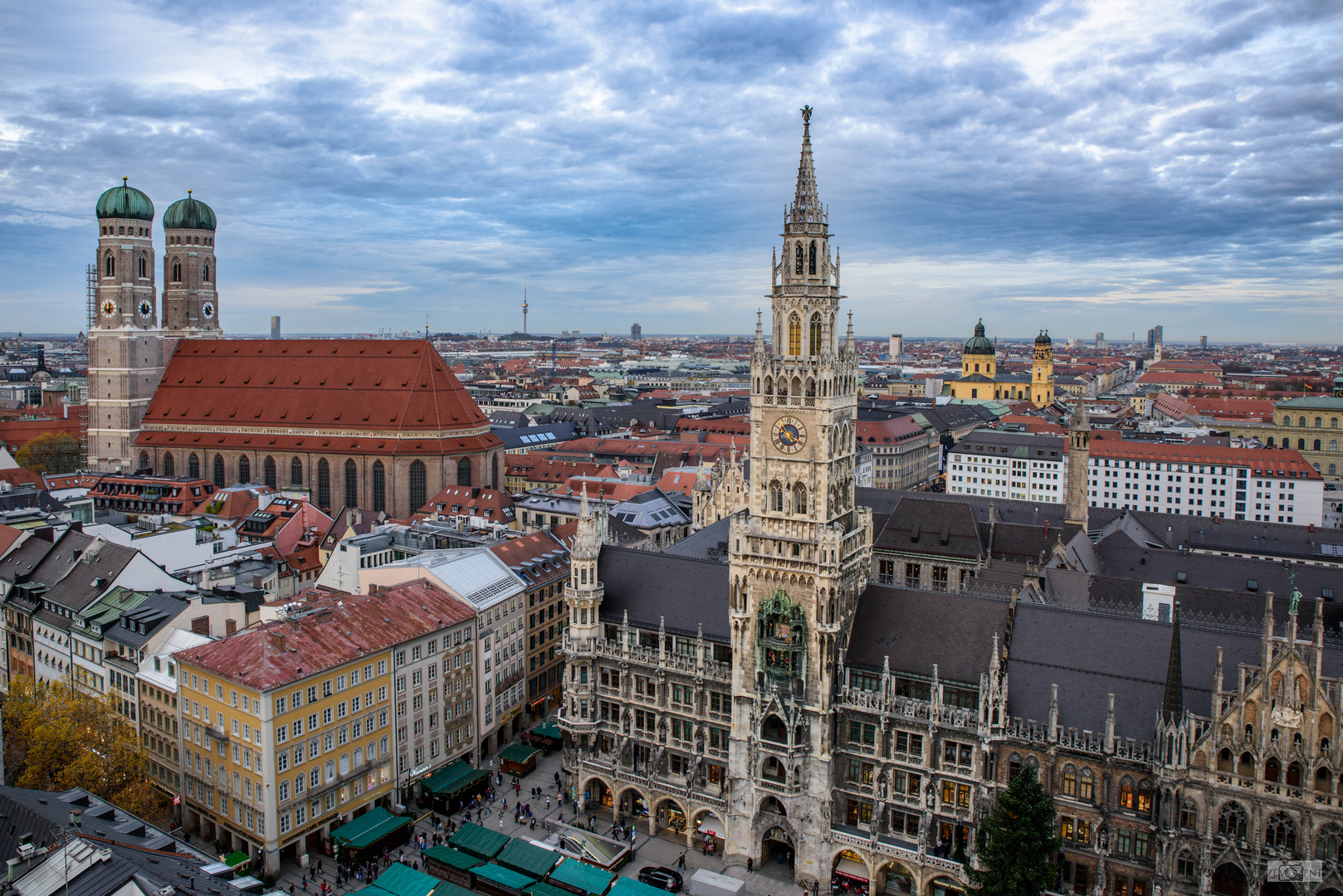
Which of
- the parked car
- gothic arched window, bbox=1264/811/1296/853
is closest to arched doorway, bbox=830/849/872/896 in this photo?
the parked car

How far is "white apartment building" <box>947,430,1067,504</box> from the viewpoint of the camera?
168 metres

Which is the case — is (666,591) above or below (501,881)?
above

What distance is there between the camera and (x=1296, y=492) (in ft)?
482

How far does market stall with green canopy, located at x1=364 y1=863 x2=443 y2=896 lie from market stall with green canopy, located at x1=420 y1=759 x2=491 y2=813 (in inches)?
464

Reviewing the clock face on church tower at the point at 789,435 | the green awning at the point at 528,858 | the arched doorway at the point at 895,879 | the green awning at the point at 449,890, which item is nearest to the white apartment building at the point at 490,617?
the green awning at the point at 528,858

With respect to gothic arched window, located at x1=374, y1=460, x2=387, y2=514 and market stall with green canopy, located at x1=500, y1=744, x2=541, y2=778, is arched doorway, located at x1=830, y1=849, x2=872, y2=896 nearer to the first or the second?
market stall with green canopy, located at x1=500, y1=744, x2=541, y2=778

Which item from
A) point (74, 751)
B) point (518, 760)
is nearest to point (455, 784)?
point (518, 760)

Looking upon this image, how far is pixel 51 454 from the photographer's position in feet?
581

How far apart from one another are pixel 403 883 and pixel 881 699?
93.0 feet

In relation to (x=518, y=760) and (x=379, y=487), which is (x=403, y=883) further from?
(x=379, y=487)

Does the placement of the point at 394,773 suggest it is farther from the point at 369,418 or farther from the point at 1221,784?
the point at 369,418

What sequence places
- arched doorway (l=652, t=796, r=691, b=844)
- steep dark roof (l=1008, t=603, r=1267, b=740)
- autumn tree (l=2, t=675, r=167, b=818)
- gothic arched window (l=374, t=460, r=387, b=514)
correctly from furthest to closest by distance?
gothic arched window (l=374, t=460, r=387, b=514) → arched doorway (l=652, t=796, r=691, b=844) → autumn tree (l=2, t=675, r=167, b=818) → steep dark roof (l=1008, t=603, r=1267, b=740)

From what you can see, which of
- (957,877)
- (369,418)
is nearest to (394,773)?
(957,877)

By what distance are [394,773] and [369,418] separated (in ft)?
277
